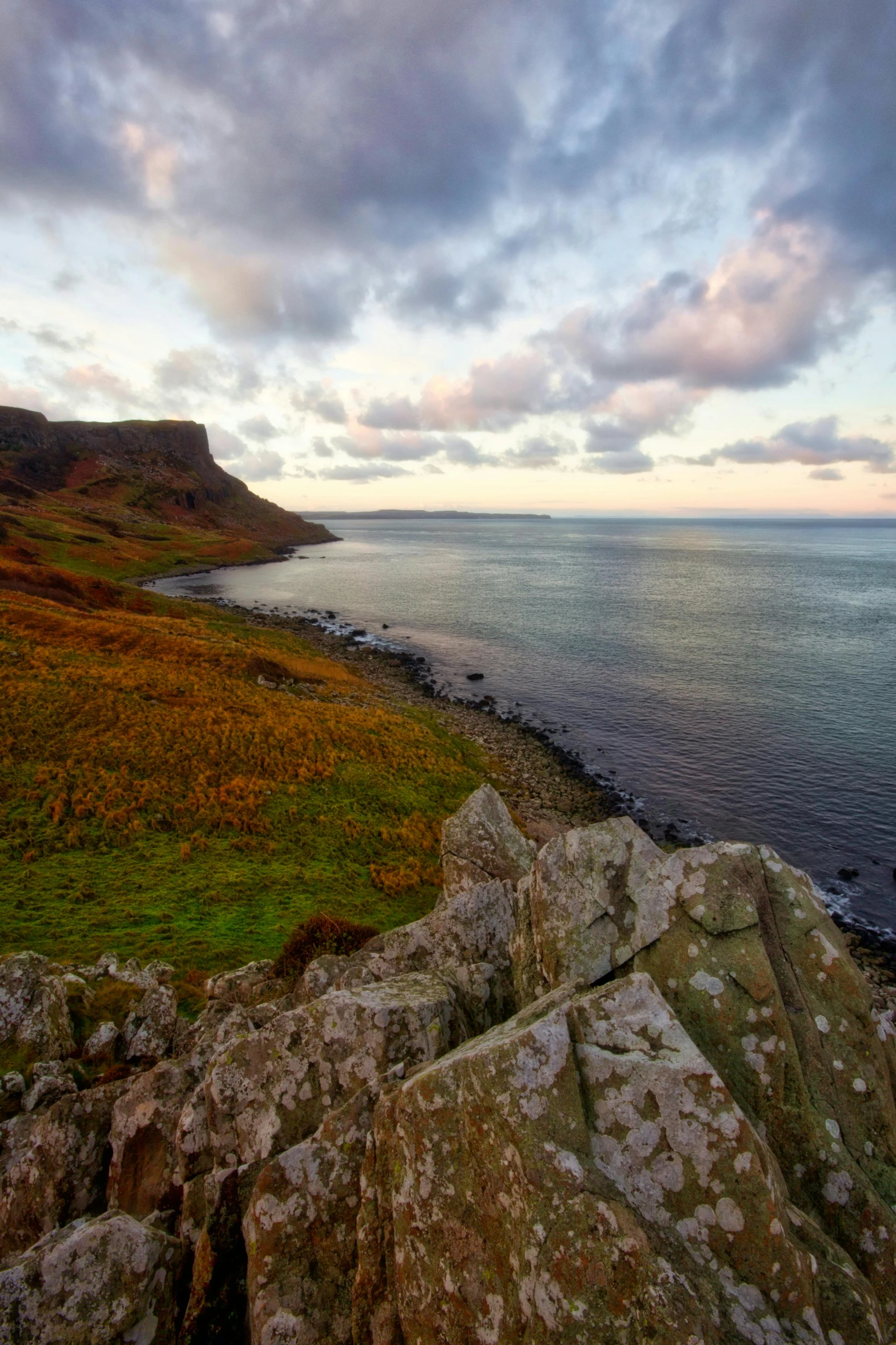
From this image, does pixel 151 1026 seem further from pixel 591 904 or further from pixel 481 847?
pixel 481 847

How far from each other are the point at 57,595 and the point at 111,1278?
251ft

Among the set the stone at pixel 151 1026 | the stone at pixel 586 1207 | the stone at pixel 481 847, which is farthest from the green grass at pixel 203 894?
the stone at pixel 586 1207

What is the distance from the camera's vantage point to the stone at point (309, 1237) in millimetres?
6516

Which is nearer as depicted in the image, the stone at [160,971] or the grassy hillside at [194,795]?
the stone at [160,971]

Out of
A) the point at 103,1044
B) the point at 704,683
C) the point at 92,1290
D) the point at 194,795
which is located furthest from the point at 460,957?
the point at 704,683

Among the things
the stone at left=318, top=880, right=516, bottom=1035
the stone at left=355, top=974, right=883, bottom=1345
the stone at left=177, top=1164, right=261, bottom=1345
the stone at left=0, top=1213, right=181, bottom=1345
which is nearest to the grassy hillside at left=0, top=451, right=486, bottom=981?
the stone at left=318, top=880, right=516, bottom=1035

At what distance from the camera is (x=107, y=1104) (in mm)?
9180

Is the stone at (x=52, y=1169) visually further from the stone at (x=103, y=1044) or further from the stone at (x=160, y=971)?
the stone at (x=160, y=971)

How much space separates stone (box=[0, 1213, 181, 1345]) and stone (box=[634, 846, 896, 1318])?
6.85 metres

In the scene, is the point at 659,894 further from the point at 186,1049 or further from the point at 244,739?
the point at 244,739

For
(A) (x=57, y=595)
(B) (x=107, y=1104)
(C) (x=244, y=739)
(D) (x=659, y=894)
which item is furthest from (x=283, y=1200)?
(A) (x=57, y=595)

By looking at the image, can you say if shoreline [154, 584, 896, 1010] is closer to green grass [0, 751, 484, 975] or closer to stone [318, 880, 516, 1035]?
green grass [0, 751, 484, 975]

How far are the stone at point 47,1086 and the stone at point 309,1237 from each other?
4.69m

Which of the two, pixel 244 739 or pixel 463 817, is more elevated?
pixel 463 817
